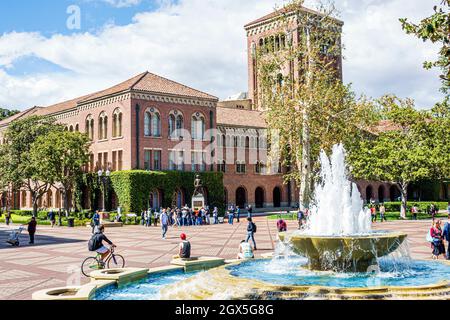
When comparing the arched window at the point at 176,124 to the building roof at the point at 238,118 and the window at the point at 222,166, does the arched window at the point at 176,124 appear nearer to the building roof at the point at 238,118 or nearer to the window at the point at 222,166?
the building roof at the point at 238,118

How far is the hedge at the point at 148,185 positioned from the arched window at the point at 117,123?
430 centimetres

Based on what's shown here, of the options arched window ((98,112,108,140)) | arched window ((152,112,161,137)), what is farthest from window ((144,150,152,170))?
arched window ((98,112,108,140))

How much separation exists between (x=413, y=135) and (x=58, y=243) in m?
33.8

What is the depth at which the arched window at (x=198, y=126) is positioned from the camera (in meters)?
52.3

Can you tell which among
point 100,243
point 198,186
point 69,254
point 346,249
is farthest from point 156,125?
point 346,249

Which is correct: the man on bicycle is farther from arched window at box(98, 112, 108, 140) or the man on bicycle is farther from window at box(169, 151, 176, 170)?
arched window at box(98, 112, 108, 140)

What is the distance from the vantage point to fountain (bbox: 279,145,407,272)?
37.2ft

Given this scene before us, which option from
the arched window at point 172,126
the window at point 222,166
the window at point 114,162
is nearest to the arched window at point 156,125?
the arched window at point 172,126

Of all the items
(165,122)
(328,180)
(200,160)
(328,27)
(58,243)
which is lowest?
(58,243)

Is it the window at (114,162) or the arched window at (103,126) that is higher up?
the arched window at (103,126)
